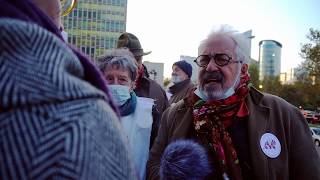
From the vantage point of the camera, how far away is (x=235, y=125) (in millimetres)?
2846

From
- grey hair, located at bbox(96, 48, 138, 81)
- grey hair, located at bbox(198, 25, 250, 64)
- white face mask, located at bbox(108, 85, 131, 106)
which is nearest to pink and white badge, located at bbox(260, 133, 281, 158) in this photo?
grey hair, located at bbox(198, 25, 250, 64)

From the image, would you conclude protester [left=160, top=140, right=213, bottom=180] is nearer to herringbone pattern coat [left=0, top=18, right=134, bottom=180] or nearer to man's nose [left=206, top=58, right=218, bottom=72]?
man's nose [left=206, top=58, right=218, bottom=72]

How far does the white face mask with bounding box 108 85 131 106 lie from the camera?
3.03 m

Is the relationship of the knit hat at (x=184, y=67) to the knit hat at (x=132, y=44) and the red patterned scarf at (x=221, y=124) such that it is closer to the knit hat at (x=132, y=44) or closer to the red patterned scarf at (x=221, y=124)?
the knit hat at (x=132, y=44)

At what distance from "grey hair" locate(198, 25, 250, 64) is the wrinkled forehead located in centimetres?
2

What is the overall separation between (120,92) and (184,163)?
1108 mm

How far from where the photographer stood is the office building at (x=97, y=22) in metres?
90.0

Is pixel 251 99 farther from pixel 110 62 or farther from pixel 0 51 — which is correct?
pixel 0 51

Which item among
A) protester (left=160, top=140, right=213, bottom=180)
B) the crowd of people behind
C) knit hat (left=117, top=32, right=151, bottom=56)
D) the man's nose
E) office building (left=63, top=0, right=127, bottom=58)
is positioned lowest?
protester (left=160, top=140, right=213, bottom=180)

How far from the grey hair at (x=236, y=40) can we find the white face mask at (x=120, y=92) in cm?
68

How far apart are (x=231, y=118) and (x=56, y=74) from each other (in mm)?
2181

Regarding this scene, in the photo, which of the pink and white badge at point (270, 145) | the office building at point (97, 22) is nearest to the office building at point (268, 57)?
the office building at point (97, 22)

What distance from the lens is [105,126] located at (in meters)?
0.86

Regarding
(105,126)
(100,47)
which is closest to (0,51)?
(105,126)
